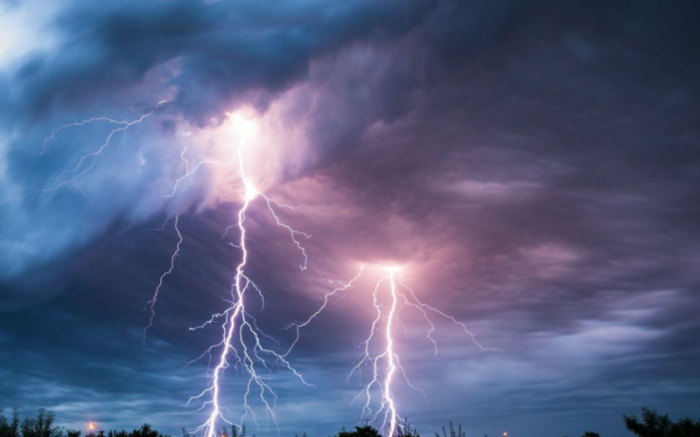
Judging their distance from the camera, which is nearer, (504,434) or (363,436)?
(363,436)

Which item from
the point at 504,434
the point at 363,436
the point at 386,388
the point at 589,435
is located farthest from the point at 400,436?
the point at 504,434

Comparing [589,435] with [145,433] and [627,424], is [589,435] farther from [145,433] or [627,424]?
[145,433]

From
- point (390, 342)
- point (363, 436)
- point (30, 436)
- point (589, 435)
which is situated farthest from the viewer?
point (390, 342)

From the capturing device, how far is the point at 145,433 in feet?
62.5

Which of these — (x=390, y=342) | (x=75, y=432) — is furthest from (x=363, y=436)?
(x=390, y=342)

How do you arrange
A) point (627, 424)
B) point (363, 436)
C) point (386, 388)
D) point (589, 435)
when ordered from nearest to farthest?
point (363, 436) < point (589, 435) < point (627, 424) < point (386, 388)

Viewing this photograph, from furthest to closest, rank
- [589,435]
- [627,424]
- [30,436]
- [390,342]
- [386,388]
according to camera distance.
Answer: [390,342] < [386,388] < [30,436] < [627,424] < [589,435]

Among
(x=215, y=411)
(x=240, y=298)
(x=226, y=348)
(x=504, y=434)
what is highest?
(x=240, y=298)

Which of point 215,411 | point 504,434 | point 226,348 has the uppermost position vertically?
point 226,348

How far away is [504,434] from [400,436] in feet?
83.5

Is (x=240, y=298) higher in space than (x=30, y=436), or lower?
higher

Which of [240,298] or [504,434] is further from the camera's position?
[504,434]

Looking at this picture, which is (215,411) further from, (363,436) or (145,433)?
(363,436)

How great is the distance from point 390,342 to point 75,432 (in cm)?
2041
